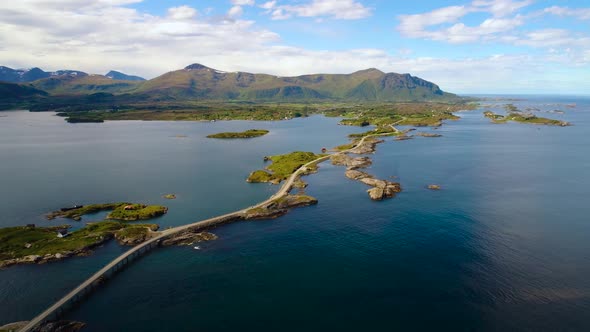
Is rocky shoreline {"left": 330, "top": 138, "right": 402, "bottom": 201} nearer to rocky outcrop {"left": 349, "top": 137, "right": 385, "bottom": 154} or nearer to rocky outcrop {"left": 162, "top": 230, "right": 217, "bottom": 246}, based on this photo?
rocky outcrop {"left": 349, "top": 137, "right": 385, "bottom": 154}

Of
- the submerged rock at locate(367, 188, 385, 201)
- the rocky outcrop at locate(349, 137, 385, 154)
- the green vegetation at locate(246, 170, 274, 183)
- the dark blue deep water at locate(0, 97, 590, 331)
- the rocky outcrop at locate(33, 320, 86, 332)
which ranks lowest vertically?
the rocky outcrop at locate(33, 320, 86, 332)

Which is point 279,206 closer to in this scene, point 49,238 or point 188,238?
point 188,238

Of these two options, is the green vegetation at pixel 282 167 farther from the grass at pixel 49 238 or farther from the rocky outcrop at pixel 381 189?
the grass at pixel 49 238

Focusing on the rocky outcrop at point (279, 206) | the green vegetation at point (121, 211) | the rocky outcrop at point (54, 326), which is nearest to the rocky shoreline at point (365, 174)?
the rocky outcrop at point (279, 206)

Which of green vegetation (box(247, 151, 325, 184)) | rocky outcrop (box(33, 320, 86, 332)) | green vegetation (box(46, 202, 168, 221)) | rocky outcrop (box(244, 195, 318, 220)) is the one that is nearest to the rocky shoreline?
green vegetation (box(247, 151, 325, 184))

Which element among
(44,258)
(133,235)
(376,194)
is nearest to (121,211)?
(133,235)

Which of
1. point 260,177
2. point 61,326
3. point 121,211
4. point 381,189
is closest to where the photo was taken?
point 61,326
